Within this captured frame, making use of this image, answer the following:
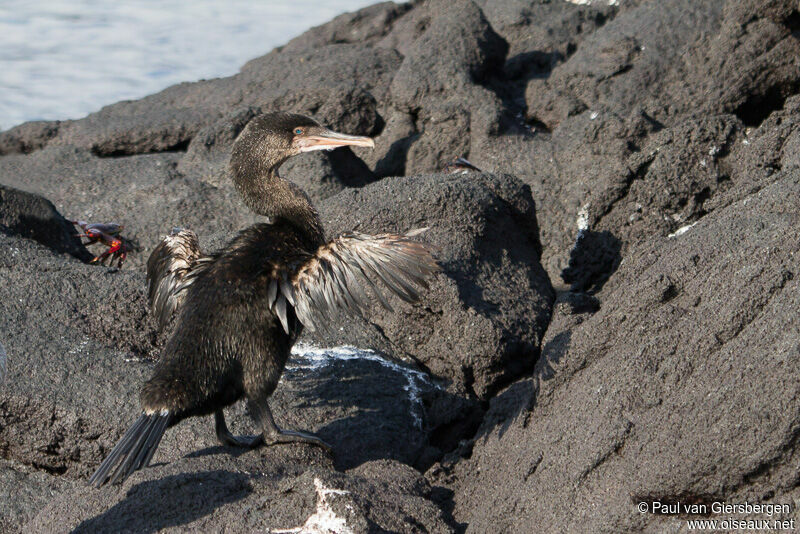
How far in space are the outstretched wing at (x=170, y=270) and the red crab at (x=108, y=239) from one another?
2072mm

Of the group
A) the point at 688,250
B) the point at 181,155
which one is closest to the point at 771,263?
the point at 688,250

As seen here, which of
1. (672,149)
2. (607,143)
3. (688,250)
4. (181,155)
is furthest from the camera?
(181,155)

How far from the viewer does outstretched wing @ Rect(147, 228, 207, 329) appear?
472 cm

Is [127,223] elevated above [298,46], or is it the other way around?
[298,46]

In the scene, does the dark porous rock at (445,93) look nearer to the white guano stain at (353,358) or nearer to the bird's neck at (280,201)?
the white guano stain at (353,358)

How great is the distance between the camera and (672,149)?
6.14 metres

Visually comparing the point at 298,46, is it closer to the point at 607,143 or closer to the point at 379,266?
the point at 607,143

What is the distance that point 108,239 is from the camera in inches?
281

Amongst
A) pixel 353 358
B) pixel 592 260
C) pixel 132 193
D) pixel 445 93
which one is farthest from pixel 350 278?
pixel 445 93

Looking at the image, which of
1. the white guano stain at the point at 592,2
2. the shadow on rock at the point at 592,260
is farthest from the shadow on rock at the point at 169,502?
the white guano stain at the point at 592,2

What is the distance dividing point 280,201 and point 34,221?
2.60 m

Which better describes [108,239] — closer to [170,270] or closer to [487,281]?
[170,270]

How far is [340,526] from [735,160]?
3932 millimetres

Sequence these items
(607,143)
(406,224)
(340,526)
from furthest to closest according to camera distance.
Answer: (607,143), (406,224), (340,526)
